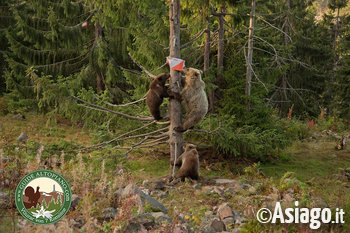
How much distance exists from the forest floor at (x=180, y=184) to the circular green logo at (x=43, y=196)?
14 centimetres

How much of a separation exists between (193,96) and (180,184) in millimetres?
1968

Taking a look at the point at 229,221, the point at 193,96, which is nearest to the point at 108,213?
the point at 229,221

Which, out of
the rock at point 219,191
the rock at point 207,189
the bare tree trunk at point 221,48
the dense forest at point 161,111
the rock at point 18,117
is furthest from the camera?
the rock at point 18,117

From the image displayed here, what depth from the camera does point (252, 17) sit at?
29.4ft

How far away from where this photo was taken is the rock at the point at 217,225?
13.7 feet

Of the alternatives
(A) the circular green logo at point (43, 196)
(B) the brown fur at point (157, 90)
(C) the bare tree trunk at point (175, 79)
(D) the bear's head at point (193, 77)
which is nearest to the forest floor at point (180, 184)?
(A) the circular green logo at point (43, 196)

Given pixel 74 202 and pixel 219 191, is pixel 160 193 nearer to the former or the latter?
pixel 219 191

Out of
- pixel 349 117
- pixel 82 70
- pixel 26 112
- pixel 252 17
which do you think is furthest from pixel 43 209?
pixel 349 117

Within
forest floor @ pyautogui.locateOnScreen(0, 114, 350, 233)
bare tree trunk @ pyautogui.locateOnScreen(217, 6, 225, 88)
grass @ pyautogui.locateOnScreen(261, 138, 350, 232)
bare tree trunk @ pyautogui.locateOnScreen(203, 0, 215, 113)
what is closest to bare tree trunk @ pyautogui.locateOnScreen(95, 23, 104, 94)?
forest floor @ pyautogui.locateOnScreen(0, 114, 350, 233)

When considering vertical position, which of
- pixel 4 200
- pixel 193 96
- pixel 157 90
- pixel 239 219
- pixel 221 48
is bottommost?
pixel 239 219

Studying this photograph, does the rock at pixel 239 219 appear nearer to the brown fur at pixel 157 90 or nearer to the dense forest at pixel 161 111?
the dense forest at pixel 161 111

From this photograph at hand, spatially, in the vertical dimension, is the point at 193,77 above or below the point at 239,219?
above

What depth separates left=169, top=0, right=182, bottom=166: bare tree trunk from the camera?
6.32m

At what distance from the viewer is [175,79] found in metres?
6.27
